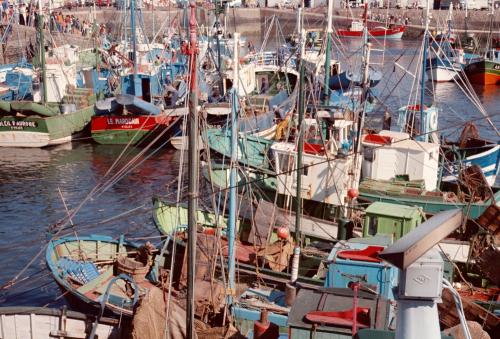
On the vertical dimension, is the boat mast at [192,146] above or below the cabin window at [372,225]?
above

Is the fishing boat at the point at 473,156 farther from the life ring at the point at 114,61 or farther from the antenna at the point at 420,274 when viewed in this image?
the life ring at the point at 114,61

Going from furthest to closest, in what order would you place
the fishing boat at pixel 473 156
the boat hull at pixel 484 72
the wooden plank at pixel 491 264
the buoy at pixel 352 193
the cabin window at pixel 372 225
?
the boat hull at pixel 484 72 → the fishing boat at pixel 473 156 → the buoy at pixel 352 193 → the cabin window at pixel 372 225 → the wooden plank at pixel 491 264

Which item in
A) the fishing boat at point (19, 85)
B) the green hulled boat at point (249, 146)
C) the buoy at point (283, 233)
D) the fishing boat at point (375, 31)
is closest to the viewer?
the buoy at point (283, 233)

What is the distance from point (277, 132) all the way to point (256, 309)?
15227 mm

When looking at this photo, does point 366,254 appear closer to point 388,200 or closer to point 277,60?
point 388,200

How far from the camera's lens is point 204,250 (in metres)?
18.1

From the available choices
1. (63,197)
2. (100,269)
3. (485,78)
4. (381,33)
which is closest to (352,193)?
(100,269)

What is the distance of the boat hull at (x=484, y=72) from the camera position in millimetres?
61375

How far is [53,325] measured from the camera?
15.0m

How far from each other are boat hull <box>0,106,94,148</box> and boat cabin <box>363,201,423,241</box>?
23.6 m

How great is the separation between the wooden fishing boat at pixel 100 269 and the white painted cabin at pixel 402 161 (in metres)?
9.19

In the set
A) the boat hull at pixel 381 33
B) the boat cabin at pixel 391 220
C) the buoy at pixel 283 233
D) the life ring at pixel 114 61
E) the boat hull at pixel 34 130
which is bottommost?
the boat hull at pixel 34 130

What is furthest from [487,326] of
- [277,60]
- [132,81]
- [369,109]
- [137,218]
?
[277,60]

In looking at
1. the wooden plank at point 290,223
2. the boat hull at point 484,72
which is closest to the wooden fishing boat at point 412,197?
the wooden plank at point 290,223
